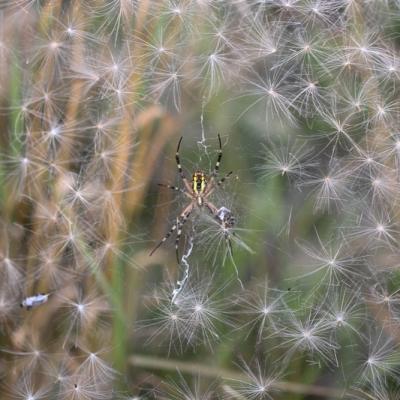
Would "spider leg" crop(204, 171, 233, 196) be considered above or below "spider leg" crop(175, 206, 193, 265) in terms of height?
above

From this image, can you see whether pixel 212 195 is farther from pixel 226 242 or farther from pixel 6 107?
pixel 6 107

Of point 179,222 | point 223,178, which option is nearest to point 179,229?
point 179,222

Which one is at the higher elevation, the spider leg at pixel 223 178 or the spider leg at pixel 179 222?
the spider leg at pixel 223 178

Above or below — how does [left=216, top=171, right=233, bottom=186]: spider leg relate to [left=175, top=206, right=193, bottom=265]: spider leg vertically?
above

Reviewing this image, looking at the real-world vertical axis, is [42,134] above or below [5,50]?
below

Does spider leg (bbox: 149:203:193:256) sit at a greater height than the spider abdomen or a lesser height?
lesser

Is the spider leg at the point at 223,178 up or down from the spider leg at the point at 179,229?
up

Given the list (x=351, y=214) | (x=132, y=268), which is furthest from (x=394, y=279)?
(x=132, y=268)

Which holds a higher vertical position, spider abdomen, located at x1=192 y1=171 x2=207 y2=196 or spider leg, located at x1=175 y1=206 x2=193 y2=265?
spider abdomen, located at x1=192 y1=171 x2=207 y2=196

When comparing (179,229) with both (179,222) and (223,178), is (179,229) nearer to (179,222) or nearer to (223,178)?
(179,222)

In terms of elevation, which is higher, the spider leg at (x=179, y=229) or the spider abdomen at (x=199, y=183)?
the spider abdomen at (x=199, y=183)

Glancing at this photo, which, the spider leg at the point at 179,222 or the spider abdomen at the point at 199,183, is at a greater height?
the spider abdomen at the point at 199,183
